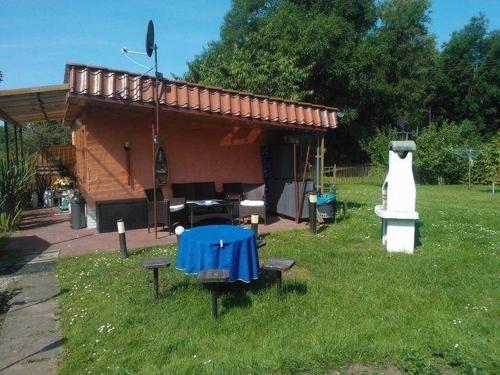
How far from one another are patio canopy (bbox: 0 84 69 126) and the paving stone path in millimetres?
3318

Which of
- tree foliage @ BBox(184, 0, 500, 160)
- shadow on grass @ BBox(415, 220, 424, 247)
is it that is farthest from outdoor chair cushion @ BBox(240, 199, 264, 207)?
tree foliage @ BBox(184, 0, 500, 160)

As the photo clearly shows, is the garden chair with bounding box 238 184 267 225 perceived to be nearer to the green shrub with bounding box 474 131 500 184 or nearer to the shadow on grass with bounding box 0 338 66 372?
the shadow on grass with bounding box 0 338 66 372

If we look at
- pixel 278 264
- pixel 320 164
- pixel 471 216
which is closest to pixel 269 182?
pixel 320 164

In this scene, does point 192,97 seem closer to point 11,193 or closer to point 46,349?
point 11,193

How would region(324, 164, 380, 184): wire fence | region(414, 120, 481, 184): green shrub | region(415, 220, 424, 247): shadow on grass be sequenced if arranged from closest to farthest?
region(415, 220, 424, 247): shadow on grass, region(414, 120, 481, 184): green shrub, region(324, 164, 380, 184): wire fence

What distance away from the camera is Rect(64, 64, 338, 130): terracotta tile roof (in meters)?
8.56

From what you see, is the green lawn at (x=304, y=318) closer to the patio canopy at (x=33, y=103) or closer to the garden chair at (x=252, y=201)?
the garden chair at (x=252, y=201)

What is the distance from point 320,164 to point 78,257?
5.71m

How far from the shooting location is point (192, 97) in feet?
31.2

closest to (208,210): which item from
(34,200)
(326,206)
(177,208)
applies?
(177,208)

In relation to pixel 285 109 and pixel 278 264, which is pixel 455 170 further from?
pixel 278 264

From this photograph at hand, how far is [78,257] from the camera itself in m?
7.84

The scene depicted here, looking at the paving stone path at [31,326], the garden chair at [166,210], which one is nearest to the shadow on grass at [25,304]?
the paving stone path at [31,326]

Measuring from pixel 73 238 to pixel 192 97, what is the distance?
3900mm
